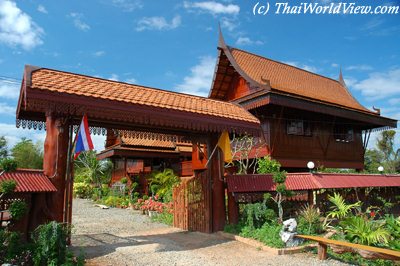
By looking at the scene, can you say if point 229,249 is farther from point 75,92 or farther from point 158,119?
point 75,92

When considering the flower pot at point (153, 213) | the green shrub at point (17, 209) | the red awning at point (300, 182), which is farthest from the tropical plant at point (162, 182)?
the green shrub at point (17, 209)

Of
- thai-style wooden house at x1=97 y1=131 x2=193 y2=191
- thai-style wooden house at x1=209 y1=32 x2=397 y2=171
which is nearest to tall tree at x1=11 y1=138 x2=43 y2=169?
thai-style wooden house at x1=97 y1=131 x2=193 y2=191

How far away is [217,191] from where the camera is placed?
31.6ft

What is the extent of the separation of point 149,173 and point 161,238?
459 inches

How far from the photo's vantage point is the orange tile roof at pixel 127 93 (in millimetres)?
6984

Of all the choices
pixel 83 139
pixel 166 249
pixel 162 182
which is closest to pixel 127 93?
pixel 83 139

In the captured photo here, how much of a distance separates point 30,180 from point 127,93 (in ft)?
9.31

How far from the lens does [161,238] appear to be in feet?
29.1

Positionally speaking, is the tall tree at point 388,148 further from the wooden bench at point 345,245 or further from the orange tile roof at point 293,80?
the wooden bench at point 345,245

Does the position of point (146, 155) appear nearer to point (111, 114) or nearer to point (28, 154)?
point (111, 114)

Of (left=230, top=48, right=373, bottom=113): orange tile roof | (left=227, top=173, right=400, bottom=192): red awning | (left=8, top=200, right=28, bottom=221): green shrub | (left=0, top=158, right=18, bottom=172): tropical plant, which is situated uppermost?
(left=230, top=48, right=373, bottom=113): orange tile roof

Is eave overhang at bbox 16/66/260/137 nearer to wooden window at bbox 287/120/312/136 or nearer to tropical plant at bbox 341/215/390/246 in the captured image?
tropical plant at bbox 341/215/390/246

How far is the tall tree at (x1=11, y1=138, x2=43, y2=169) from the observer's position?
40281mm

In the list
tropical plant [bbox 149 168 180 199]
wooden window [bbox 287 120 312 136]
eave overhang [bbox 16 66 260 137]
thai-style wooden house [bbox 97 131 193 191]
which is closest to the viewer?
eave overhang [bbox 16 66 260 137]
